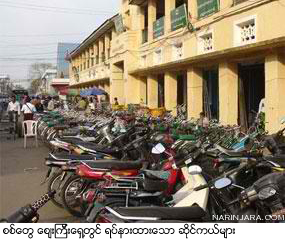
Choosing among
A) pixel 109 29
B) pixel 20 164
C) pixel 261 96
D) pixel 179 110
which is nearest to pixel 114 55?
pixel 109 29

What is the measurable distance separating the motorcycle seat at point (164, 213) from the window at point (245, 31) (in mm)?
8994

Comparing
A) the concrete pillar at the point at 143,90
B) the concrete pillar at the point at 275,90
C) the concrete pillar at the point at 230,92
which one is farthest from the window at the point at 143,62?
the concrete pillar at the point at 275,90

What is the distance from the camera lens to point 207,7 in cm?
1462

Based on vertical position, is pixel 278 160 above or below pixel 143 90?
below

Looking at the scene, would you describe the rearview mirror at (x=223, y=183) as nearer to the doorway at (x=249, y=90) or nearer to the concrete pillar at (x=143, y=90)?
the doorway at (x=249, y=90)

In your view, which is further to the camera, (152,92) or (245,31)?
(152,92)

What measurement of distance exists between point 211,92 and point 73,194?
11.1m

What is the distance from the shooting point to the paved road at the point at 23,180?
646 cm

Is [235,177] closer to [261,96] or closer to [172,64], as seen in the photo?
[261,96]

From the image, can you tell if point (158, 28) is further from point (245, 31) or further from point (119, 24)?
point (245, 31)

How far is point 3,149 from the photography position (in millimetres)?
13852

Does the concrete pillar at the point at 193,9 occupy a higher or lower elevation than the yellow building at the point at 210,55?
higher

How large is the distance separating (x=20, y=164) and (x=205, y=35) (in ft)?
25.0

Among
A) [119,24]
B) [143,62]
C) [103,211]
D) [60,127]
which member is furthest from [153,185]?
[119,24]
